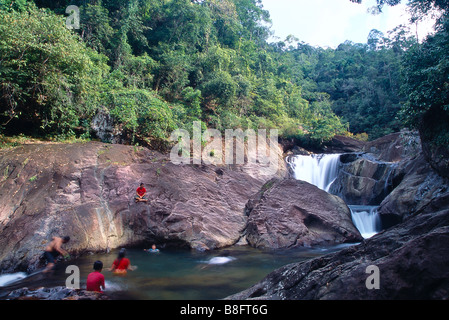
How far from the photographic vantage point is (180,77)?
795 inches

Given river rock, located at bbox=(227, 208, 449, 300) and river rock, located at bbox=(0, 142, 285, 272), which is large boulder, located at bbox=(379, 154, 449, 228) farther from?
river rock, located at bbox=(227, 208, 449, 300)

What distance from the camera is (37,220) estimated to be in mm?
8195

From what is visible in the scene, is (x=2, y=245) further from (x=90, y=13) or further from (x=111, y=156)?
(x=90, y=13)

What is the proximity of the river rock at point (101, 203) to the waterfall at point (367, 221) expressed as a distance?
523 cm

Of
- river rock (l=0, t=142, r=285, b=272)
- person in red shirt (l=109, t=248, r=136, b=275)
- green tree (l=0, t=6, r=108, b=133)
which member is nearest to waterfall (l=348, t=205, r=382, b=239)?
river rock (l=0, t=142, r=285, b=272)

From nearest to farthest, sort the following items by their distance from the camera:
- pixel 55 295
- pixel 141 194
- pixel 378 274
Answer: pixel 378 274, pixel 55 295, pixel 141 194

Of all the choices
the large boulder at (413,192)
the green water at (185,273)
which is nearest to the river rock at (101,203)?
the green water at (185,273)

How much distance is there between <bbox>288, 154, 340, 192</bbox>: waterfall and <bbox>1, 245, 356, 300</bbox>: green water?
947 cm

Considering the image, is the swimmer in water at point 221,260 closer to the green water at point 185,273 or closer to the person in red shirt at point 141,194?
the green water at point 185,273

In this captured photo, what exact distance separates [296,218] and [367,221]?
4311 mm

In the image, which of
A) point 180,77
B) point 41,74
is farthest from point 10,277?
point 180,77

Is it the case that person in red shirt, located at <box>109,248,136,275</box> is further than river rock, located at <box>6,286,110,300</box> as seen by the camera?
Yes

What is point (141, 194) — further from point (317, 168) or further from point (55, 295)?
point (317, 168)

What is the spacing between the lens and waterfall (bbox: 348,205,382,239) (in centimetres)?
1257
